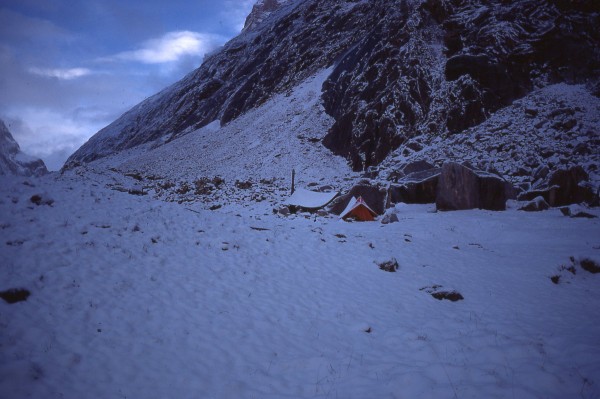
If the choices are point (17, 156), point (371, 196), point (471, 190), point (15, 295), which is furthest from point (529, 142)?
point (17, 156)

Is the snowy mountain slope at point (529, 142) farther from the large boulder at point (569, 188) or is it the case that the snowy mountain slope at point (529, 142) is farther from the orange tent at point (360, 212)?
the orange tent at point (360, 212)

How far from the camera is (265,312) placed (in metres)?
7.48

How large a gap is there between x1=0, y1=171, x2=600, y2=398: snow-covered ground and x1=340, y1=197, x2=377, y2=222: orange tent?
5796 millimetres

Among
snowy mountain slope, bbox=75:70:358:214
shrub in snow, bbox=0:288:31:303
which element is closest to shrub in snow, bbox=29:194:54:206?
shrub in snow, bbox=0:288:31:303

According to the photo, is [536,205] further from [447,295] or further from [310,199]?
[310,199]

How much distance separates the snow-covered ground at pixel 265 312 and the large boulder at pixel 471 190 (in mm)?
5707

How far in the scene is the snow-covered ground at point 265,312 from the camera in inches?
197

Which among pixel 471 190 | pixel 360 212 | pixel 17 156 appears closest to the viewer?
pixel 471 190

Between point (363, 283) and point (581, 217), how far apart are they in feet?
45.5

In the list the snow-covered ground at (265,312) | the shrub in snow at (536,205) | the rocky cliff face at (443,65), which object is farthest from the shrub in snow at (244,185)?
the shrub in snow at (536,205)

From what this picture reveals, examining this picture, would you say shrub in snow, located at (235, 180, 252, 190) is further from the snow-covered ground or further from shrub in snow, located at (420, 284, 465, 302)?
shrub in snow, located at (420, 284, 465, 302)

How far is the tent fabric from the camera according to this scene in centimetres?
2198

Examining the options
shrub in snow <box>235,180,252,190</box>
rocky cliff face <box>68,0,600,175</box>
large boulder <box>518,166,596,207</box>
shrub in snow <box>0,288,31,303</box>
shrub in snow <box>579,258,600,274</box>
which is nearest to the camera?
shrub in snow <box>0,288,31,303</box>

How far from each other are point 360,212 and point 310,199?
469 centimetres
